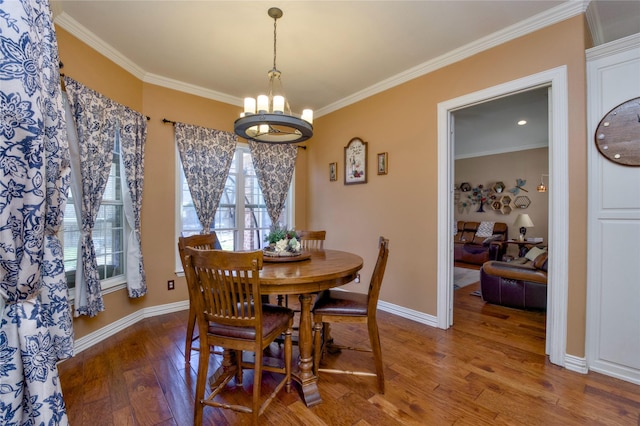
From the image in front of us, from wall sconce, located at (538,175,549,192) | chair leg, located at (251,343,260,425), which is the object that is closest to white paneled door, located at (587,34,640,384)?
chair leg, located at (251,343,260,425)

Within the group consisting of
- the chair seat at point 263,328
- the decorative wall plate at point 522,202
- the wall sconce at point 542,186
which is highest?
the wall sconce at point 542,186

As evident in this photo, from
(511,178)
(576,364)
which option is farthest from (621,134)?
(511,178)

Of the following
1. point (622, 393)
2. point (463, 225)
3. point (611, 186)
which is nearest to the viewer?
point (622, 393)

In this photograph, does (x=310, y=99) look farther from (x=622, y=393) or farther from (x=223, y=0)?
(x=622, y=393)

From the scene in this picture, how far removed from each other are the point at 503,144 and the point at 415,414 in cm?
653

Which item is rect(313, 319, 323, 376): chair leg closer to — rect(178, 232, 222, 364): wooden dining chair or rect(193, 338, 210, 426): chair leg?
rect(193, 338, 210, 426): chair leg

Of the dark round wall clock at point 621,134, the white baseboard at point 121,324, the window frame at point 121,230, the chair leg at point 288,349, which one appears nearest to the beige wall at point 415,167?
the dark round wall clock at point 621,134

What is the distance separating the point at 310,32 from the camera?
2416 mm

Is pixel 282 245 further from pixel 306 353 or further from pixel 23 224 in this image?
pixel 23 224

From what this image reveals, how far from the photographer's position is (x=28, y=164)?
1012 mm

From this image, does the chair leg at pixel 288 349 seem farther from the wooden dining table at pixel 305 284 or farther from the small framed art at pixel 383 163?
the small framed art at pixel 383 163

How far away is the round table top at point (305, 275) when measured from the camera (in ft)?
5.40

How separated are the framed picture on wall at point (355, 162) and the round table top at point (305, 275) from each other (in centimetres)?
177

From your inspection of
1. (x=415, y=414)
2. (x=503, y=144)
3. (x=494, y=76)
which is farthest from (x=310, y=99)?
(x=503, y=144)
